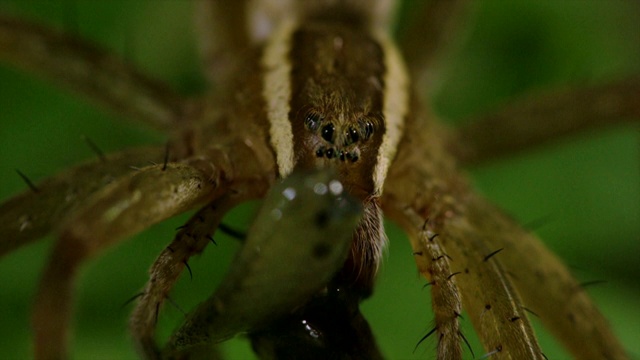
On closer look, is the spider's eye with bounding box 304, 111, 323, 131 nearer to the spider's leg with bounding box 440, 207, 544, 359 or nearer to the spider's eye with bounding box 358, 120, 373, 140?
A: the spider's eye with bounding box 358, 120, 373, 140

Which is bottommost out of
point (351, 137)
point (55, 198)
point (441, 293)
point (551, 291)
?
point (441, 293)

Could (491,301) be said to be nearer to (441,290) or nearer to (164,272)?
(441,290)

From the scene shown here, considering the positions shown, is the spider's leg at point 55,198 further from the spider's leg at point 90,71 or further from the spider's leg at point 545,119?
the spider's leg at point 545,119

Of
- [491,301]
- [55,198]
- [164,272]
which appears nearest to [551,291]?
[491,301]

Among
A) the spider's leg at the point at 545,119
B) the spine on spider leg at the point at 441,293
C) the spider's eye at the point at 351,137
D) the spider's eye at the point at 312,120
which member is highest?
the spider's leg at the point at 545,119

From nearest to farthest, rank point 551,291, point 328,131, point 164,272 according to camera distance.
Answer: point 164,272, point 328,131, point 551,291

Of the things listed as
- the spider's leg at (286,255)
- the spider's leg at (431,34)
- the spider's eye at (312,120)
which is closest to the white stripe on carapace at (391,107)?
the spider's eye at (312,120)

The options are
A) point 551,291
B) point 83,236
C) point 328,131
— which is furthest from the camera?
point 551,291
